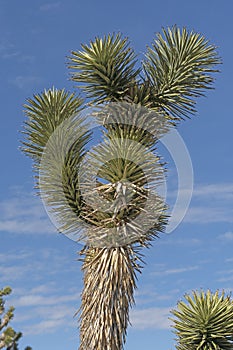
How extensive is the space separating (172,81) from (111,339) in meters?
4.51

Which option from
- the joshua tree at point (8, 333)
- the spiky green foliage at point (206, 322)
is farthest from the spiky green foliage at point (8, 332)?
the spiky green foliage at point (206, 322)

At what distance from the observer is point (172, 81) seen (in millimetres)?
12320

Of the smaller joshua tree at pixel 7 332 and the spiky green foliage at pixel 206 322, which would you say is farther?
the spiky green foliage at pixel 206 322

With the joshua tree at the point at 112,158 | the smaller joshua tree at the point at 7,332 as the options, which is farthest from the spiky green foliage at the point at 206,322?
the smaller joshua tree at the point at 7,332

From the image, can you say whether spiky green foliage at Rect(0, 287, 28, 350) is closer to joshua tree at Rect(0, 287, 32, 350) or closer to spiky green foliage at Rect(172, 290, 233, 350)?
joshua tree at Rect(0, 287, 32, 350)

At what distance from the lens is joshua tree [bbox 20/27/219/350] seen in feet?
36.6

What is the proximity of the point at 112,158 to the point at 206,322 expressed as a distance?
356 centimetres

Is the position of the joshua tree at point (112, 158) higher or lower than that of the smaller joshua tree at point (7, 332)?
higher

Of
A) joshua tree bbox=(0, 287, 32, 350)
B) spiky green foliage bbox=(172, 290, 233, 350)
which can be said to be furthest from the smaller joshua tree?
spiky green foliage bbox=(172, 290, 233, 350)

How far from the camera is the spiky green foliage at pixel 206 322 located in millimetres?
12688

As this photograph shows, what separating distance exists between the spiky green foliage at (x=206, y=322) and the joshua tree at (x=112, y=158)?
1.79m

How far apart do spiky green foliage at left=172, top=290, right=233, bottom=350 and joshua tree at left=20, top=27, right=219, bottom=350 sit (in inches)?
70.3

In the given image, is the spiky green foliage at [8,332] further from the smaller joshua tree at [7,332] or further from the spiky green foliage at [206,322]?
the spiky green foliage at [206,322]

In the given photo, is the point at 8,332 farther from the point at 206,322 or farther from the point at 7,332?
the point at 206,322
